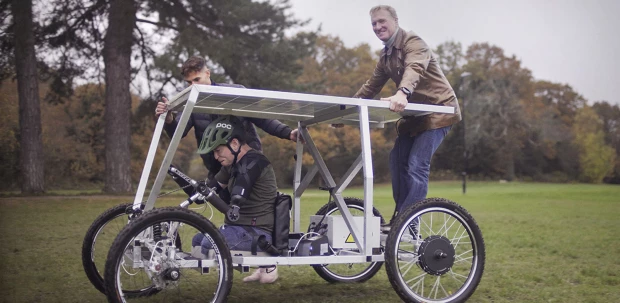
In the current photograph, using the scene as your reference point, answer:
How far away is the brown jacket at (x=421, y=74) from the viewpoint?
12.2 feet

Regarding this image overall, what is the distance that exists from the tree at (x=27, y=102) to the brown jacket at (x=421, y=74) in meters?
7.00

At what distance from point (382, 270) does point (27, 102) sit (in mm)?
8140

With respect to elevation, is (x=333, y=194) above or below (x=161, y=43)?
below

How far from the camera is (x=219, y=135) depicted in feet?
11.0

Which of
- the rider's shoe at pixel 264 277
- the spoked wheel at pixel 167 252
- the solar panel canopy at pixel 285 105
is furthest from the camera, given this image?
the rider's shoe at pixel 264 277

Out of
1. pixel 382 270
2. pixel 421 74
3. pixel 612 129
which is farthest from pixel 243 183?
pixel 612 129

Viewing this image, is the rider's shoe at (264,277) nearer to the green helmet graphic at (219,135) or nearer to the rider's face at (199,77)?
the green helmet graphic at (219,135)

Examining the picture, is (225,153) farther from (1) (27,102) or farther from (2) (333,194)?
(1) (27,102)

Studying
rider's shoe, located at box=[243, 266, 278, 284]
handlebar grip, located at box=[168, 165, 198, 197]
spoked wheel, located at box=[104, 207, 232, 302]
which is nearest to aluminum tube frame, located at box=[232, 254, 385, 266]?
spoked wheel, located at box=[104, 207, 232, 302]

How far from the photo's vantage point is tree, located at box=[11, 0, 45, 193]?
926cm

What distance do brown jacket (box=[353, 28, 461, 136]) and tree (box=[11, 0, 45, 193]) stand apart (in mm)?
6996

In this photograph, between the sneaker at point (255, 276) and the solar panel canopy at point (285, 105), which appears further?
the sneaker at point (255, 276)

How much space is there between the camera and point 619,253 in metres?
6.24

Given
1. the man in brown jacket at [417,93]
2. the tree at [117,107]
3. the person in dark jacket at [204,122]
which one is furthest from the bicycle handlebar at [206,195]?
the tree at [117,107]
